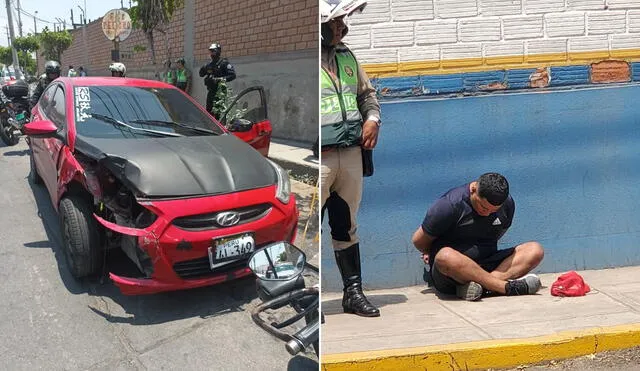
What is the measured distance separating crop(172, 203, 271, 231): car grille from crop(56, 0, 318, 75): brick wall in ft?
1.75

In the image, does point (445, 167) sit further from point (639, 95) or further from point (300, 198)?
point (300, 198)

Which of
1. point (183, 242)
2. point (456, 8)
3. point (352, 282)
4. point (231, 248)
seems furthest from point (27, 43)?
point (456, 8)

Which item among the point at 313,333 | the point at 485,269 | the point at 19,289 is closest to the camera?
the point at 313,333

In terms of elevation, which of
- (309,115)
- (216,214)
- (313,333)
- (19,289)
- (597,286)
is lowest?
(597,286)

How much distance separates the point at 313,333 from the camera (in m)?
1.45

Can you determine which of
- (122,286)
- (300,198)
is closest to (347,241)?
(300,198)

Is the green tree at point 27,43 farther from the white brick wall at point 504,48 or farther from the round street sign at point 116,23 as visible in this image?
the white brick wall at point 504,48

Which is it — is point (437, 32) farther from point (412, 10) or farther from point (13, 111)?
point (13, 111)

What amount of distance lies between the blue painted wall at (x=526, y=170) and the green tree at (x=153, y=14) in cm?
191

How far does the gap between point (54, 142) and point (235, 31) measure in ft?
4.90

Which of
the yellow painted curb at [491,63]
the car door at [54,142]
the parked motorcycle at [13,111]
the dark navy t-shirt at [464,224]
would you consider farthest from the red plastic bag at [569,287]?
the parked motorcycle at [13,111]

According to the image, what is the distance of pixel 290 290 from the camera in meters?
1.48

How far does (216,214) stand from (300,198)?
1.00 feet

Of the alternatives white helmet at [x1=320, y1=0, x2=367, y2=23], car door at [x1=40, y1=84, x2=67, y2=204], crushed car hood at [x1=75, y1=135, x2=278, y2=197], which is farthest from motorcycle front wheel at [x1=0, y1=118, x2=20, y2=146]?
white helmet at [x1=320, y1=0, x2=367, y2=23]
